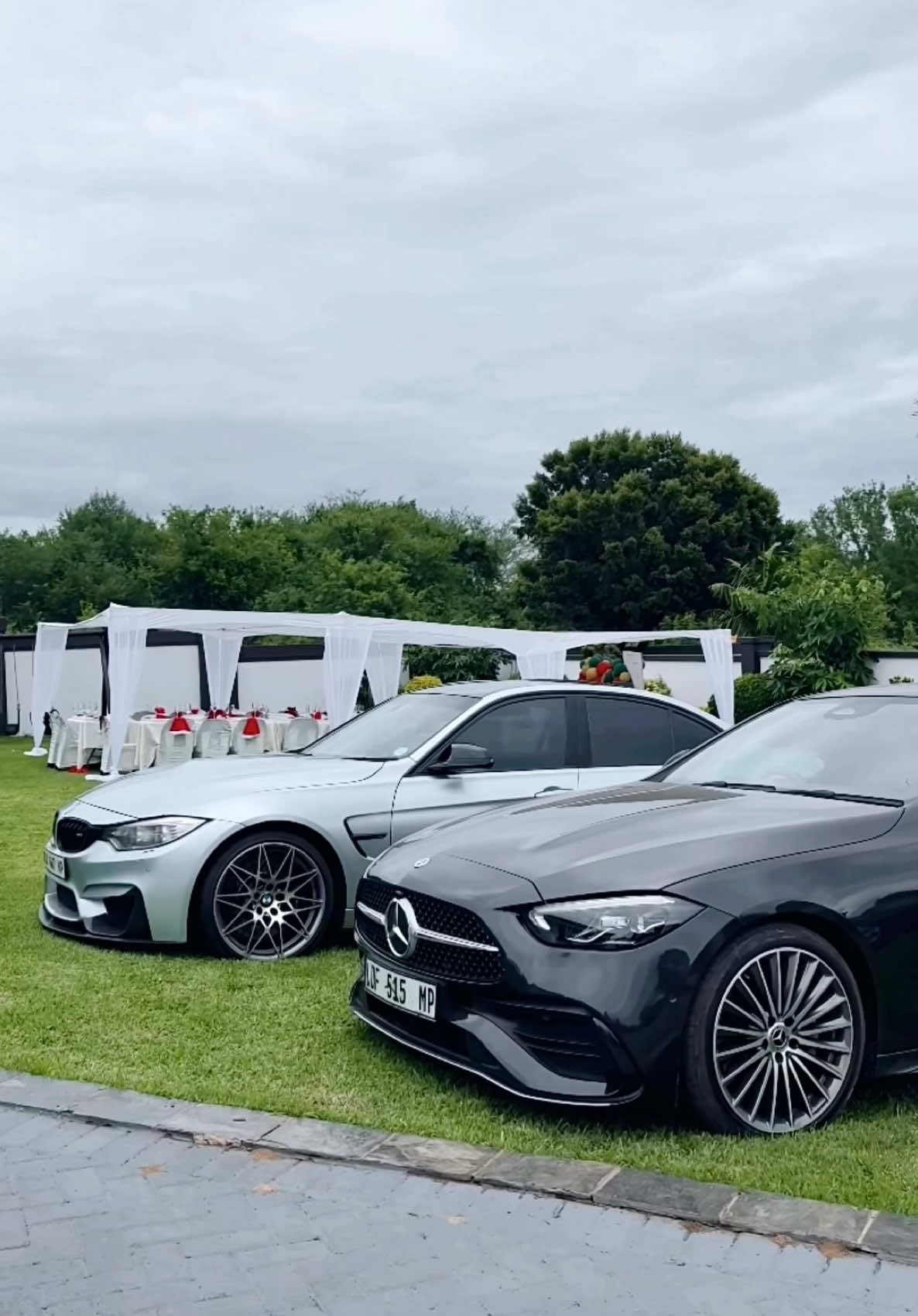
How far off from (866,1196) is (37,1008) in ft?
12.3

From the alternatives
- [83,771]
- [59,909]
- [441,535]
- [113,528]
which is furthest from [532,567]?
[59,909]

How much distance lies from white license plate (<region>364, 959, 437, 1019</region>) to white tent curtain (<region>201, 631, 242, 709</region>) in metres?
20.8

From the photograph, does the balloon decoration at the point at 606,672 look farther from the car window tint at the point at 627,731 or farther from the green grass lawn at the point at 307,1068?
the green grass lawn at the point at 307,1068

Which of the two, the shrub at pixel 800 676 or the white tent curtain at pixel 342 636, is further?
the shrub at pixel 800 676

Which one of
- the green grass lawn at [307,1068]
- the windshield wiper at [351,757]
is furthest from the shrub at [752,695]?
the green grass lawn at [307,1068]

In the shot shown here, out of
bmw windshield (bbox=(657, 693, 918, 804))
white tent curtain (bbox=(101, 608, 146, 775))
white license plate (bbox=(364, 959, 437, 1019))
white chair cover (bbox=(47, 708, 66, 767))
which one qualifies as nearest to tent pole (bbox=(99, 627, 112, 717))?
white chair cover (bbox=(47, 708, 66, 767))

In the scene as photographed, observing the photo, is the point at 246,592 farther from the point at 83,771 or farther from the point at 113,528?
the point at 83,771

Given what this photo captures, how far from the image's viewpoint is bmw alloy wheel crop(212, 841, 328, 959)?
717 cm

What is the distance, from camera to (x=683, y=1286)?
3.45 metres

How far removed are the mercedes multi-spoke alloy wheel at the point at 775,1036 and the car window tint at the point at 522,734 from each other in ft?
10.7

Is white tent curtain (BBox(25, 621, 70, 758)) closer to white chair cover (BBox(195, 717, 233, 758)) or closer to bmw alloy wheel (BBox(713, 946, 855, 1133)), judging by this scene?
white chair cover (BBox(195, 717, 233, 758))

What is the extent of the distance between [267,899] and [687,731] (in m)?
2.77

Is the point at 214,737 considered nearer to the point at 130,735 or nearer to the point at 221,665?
the point at 130,735

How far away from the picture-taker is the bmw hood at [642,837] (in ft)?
15.4
